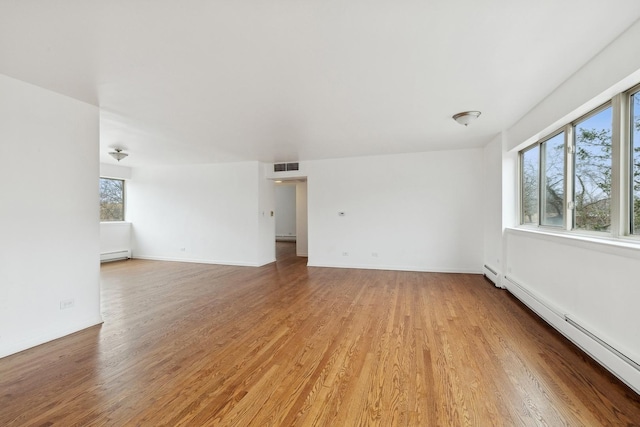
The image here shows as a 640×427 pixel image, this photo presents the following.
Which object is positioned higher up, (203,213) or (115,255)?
(203,213)

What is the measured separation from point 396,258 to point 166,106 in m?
5.04

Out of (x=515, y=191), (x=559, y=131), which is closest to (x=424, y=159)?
(x=515, y=191)

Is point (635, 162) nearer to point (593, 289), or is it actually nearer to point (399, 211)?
point (593, 289)

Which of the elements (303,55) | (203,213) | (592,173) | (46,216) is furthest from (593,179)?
(203,213)

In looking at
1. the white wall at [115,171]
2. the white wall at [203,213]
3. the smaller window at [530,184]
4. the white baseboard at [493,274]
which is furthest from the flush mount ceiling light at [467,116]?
the white wall at [115,171]

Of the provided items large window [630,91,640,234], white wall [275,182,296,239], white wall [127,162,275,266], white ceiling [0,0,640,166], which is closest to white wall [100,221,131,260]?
white wall [127,162,275,266]

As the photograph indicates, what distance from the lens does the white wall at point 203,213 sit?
22.6ft

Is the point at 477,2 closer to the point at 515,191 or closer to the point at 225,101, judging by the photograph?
the point at 225,101

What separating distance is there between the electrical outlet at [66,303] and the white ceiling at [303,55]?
2144 mm

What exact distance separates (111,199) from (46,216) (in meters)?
5.76

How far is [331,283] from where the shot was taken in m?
5.09

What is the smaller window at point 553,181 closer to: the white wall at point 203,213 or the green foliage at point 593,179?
the green foliage at point 593,179

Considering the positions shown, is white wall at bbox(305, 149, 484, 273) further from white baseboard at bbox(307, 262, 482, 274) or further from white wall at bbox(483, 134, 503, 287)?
white wall at bbox(483, 134, 503, 287)

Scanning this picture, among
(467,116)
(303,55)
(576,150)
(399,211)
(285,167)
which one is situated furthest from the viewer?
(285,167)
